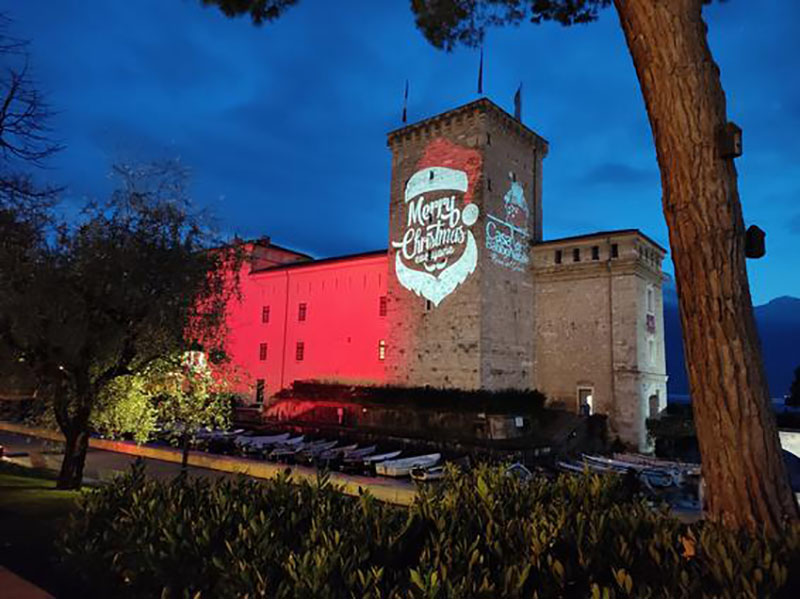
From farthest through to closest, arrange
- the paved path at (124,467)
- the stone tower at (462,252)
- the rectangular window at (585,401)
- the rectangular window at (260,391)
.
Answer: the rectangular window at (260,391) < the rectangular window at (585,401) < the stone tower at (462,252) < the paved path at (124,467)

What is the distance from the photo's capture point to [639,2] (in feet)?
17.7

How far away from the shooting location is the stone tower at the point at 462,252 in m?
24.9

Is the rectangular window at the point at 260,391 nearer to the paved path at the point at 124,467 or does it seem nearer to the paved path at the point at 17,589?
the paved path at the point at 124,467

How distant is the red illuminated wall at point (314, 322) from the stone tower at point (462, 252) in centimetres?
181

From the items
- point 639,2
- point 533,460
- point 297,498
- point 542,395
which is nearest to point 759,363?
point 639,2

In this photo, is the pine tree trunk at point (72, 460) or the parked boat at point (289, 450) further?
the parked boat at point (289, 450)

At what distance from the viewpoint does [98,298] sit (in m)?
10.4

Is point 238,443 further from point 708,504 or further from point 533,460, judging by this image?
point 708,504

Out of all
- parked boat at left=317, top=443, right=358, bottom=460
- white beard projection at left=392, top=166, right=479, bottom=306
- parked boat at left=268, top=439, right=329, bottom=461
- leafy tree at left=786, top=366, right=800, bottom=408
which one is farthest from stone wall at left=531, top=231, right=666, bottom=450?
leafy tree at left=786, top=366, right=800, bottom=408

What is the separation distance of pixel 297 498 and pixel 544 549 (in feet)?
8.57

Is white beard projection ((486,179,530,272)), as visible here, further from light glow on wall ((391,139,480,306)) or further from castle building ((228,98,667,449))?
light glow on wall ((391,139,480,306))

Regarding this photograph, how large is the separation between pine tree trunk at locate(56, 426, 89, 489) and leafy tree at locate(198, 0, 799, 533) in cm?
1214

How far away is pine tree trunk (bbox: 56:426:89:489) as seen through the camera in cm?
1118

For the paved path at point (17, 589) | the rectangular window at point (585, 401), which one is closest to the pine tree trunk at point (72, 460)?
the paved path at point (17, 589)
